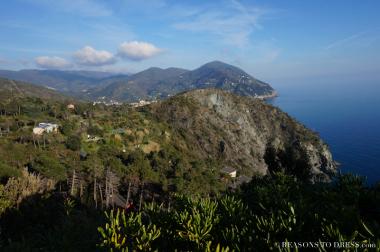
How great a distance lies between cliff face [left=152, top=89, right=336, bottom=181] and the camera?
112 m

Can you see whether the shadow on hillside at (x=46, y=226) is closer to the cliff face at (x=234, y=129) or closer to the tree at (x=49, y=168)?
the tree at (x=49, y=168)

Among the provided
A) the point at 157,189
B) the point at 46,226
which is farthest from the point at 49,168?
the point at 46,226

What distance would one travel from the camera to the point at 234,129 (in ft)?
433

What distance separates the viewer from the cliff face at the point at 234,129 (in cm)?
11250

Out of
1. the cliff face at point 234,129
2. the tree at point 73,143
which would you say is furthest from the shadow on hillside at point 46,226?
the cliff face at point 234,129

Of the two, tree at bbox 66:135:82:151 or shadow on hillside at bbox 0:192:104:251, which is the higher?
shadow on hillside at bbox 0:192:104:251

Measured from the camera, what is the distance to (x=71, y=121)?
86.9 m

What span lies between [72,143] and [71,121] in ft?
71.3

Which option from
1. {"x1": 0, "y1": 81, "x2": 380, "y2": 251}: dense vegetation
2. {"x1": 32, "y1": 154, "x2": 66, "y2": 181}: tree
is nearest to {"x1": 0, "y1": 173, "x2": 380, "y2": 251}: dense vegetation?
{"x1": 0, "y1": 81, "x2": 380, "y2": 251}: dense vegetation

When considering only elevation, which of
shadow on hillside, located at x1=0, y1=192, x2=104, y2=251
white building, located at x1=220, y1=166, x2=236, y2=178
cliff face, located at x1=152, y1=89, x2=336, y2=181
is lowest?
white building, located at x1=220, y1=166, x2=236, y2=178

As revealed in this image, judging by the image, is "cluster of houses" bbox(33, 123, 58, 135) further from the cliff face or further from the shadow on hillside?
the shadow on hillside

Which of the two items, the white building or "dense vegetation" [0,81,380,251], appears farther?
the white building

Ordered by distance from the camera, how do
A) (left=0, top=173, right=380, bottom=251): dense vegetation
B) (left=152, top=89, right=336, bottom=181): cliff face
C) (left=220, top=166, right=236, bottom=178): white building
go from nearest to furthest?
(left=0, top=173, right=380, bottom=251): dense vegetation
(left=220, top=166, right=236, bottom=178): white building
(left=152, top=89, right=336, bottom=181): cliff face

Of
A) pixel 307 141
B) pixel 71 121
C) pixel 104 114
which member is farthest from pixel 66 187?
A: pixel 307 141
